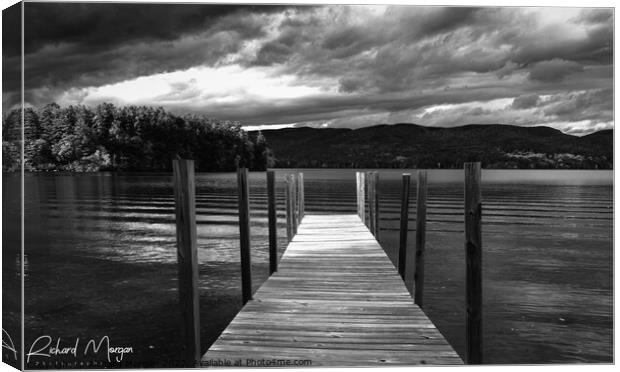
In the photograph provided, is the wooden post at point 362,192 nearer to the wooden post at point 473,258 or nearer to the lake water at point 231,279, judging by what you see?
the lake water at point 231,279

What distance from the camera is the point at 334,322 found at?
576cm

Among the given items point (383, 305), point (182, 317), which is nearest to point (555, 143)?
point (383, 305)

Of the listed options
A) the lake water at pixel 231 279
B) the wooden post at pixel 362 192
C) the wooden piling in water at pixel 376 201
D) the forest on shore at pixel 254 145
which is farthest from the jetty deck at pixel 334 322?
the forest on shore at pixel 254 145

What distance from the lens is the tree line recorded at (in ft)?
197

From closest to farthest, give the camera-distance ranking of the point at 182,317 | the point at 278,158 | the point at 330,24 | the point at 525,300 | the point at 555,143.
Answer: the point at 182,317
the point at 330,24
the point at 525,300
the point at 555,143
the point at 278,158

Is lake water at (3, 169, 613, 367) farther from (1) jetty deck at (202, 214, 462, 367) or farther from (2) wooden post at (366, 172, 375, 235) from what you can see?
(2) wooden post at (366, 172, 375, 235)

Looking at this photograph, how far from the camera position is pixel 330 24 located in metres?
8.82

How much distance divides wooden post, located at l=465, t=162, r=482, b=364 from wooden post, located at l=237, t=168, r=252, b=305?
303 cm

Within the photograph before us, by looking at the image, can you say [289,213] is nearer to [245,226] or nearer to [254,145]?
[245,226]

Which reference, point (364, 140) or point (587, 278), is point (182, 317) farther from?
point (364, 140)

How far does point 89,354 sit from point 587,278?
1421 cm

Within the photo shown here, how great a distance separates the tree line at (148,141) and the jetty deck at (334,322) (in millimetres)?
42691

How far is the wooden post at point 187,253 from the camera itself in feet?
13.6

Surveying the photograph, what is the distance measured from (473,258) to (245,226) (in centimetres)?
336
